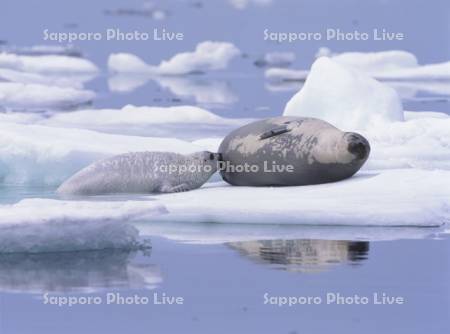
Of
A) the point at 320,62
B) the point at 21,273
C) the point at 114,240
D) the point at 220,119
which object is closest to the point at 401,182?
the point at 114,240

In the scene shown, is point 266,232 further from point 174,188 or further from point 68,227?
point 174,188

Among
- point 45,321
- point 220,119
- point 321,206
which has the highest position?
point 220,119

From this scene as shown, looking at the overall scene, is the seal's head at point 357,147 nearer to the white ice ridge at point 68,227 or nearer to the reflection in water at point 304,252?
the reflection in water at point 304,252

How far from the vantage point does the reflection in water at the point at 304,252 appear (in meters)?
6.77

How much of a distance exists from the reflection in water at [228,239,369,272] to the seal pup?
2827 millimetres

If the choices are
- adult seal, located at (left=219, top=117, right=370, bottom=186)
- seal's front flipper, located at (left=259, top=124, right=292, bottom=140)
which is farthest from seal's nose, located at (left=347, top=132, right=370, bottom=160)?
seal's front flipper, located at (left=259, top=124, right=292, bottom=140)

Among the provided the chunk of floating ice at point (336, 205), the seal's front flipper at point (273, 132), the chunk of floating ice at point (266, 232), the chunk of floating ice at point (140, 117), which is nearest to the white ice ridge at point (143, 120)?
the chunk of floating ice at point (140, 117)

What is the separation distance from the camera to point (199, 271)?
660 centimetres

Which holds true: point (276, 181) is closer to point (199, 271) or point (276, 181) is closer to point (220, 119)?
point (199, 271)

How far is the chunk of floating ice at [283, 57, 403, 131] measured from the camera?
1416cm

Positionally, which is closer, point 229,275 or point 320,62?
point 229,275

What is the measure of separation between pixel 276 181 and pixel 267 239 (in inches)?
98.4

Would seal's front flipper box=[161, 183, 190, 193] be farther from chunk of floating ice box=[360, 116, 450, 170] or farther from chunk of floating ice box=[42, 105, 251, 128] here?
chunk of floating ice box=[42, 105, 251, 128]

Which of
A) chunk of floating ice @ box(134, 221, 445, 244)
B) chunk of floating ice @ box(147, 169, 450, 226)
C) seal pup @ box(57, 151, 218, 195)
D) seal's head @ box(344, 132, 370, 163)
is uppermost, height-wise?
seal's head @ box(344, 132, 370, 163)
